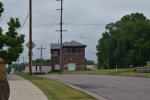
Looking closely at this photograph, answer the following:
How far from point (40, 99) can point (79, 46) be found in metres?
102

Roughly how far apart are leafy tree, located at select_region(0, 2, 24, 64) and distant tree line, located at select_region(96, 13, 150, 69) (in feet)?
208

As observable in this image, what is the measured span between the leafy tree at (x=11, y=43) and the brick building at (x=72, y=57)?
237 feet

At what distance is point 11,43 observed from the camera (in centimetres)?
4319

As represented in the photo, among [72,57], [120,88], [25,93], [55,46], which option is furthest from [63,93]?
[55,46]

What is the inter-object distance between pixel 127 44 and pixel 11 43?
240ft

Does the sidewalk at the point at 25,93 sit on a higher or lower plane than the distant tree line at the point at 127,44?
lower

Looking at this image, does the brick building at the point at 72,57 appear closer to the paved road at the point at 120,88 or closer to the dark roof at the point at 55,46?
the dark roof at the point at 55,46

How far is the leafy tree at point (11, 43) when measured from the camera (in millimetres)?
43094

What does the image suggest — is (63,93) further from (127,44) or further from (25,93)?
(127,44)

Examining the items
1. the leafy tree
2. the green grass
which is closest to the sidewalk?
the green grass

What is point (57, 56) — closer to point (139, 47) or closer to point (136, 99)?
point (139, 47)

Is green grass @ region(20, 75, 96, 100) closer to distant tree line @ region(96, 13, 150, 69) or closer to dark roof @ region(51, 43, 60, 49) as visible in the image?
distant tree line @ region(96, 13, 150, 69)

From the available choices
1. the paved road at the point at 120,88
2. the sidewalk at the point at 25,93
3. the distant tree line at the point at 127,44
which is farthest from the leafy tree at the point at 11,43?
the distant tree line at the point at 127,44

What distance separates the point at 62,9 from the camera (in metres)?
91.5
